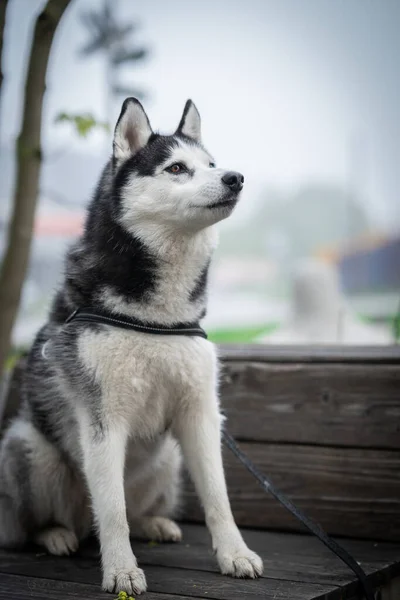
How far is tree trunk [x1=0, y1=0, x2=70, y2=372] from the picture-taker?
2.72 m

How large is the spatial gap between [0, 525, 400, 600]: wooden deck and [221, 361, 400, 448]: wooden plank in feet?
1.27

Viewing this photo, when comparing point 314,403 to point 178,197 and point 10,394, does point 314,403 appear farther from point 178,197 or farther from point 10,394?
point 10,394

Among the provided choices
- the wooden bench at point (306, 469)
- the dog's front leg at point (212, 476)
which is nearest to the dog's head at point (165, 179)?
the dog's front leg at point (212, 476)

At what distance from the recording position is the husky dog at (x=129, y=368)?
2045mm

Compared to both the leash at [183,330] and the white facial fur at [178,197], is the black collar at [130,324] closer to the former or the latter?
the leash at [183,330]

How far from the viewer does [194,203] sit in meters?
2.04

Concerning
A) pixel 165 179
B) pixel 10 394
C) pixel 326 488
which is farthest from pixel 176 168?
pixel 10 394

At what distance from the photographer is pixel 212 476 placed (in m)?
2.16

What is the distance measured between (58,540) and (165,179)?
4.30ft

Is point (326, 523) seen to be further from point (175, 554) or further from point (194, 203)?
point (194, 203)

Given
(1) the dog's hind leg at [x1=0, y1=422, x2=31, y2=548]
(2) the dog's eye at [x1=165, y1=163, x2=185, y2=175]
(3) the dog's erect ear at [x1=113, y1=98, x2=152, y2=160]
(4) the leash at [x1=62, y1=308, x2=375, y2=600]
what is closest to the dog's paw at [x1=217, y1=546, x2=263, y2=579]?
(4) the leash at [x1=62, y1=308, x2=375, y2=600]

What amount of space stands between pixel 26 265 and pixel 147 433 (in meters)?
1.16

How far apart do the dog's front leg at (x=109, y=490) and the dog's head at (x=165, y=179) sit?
67 centimetres

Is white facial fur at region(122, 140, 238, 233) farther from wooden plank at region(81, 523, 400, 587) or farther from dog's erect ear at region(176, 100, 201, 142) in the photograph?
wooden plank at region(81, 523, 400, 587)
